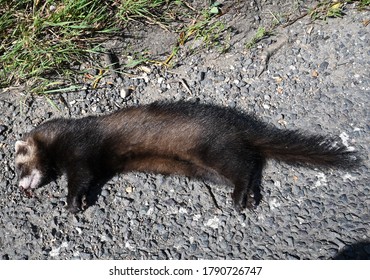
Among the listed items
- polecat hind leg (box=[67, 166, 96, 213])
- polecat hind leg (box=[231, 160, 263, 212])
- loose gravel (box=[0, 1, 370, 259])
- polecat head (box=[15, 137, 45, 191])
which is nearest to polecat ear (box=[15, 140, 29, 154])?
polecat head (box=[15, 137, 45, 191])

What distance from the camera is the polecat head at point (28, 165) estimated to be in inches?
160

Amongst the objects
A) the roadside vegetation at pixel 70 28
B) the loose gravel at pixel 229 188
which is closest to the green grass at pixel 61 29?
the roadside vegetation at pixel 70 28

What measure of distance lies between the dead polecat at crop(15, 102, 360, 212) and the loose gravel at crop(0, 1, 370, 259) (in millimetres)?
98

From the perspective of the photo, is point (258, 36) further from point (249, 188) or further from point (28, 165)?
point (28, 165)

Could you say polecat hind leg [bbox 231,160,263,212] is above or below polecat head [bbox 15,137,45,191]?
above

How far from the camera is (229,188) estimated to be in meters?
4.01

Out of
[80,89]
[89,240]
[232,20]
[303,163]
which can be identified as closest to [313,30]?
[232,20]

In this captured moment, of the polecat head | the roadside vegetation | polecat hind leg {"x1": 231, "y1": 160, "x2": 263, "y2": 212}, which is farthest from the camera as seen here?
A: the roadside vegetation

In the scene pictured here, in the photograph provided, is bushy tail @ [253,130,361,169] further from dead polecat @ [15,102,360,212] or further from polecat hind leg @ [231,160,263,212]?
polecat hind leg @ [231,160,263,212]

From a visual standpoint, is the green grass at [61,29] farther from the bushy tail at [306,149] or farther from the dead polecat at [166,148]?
the bushy tail at [306,149]

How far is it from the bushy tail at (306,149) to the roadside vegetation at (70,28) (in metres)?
1.06

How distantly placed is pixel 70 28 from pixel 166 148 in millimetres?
1570

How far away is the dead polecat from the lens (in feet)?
12.8

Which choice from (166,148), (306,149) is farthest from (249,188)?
(166,148)
